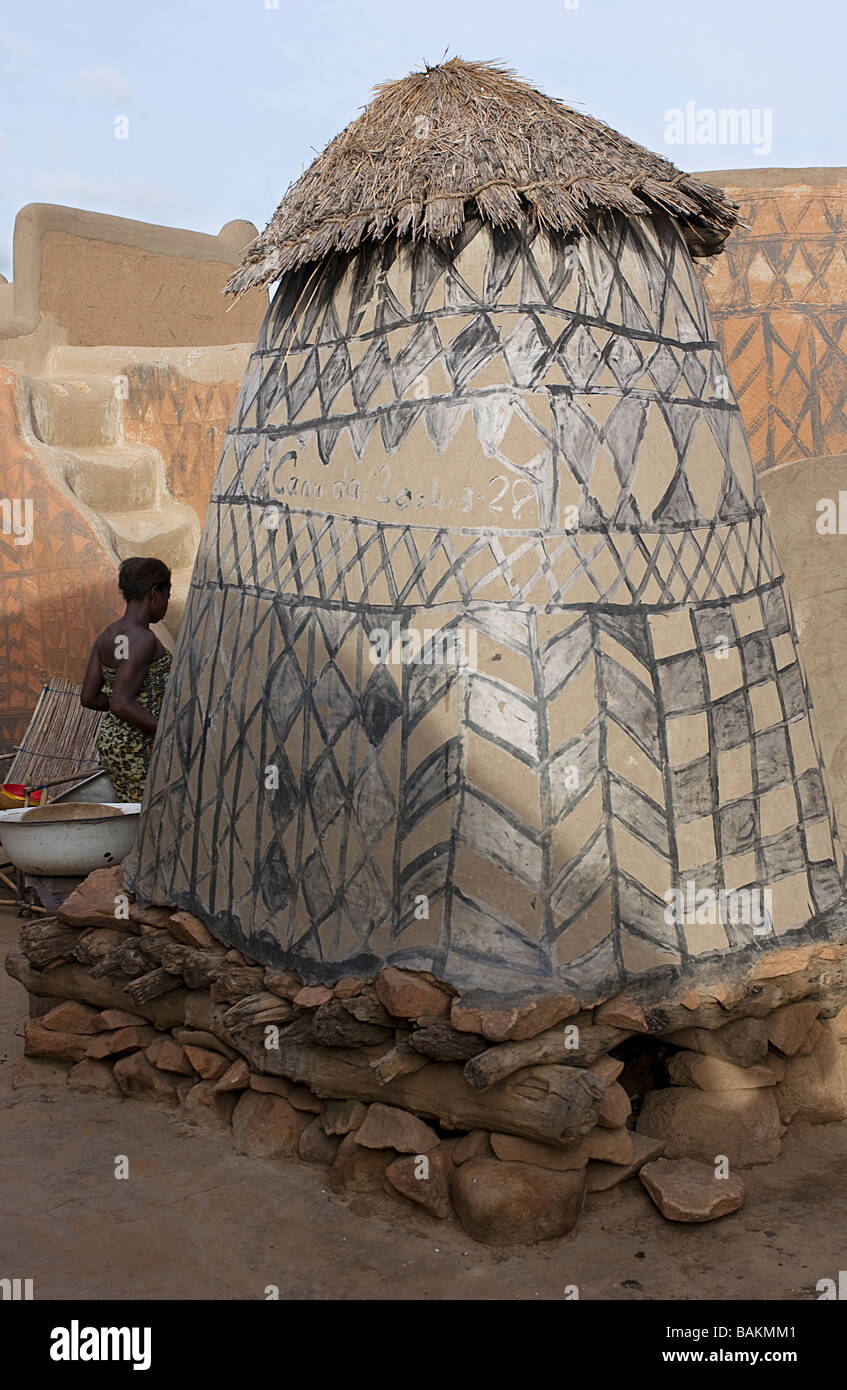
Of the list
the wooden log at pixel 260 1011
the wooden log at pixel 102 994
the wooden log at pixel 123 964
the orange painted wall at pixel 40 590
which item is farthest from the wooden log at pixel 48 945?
the orange painted wall at pixel 40 590

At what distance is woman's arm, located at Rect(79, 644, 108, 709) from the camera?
6218mm

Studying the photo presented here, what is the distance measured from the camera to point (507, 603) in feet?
13.3

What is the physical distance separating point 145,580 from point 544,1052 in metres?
3.24

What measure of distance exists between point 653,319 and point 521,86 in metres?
0.99

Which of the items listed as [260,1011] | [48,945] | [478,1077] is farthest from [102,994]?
[478,1077]

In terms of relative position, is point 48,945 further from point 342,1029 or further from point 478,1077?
point 478,1077

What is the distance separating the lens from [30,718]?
8953mm

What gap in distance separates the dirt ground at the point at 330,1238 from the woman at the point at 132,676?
2112 mm

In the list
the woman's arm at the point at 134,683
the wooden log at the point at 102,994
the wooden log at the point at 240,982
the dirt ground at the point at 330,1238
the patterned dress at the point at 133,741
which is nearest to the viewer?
the dirt ground at the point at 330,1238

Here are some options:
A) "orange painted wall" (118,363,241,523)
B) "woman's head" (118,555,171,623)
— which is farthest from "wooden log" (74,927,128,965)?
"orange painted wall" (118,363,241,523)

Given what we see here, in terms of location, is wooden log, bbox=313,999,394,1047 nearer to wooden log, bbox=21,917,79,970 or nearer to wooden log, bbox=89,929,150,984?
wooden log, bbox=89,929,150,984

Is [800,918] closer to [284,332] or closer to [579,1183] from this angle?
[579,1183]

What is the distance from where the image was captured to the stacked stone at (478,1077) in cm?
374

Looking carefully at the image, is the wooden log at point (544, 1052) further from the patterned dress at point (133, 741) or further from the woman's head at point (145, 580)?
the woman's head at point (145, 580)
